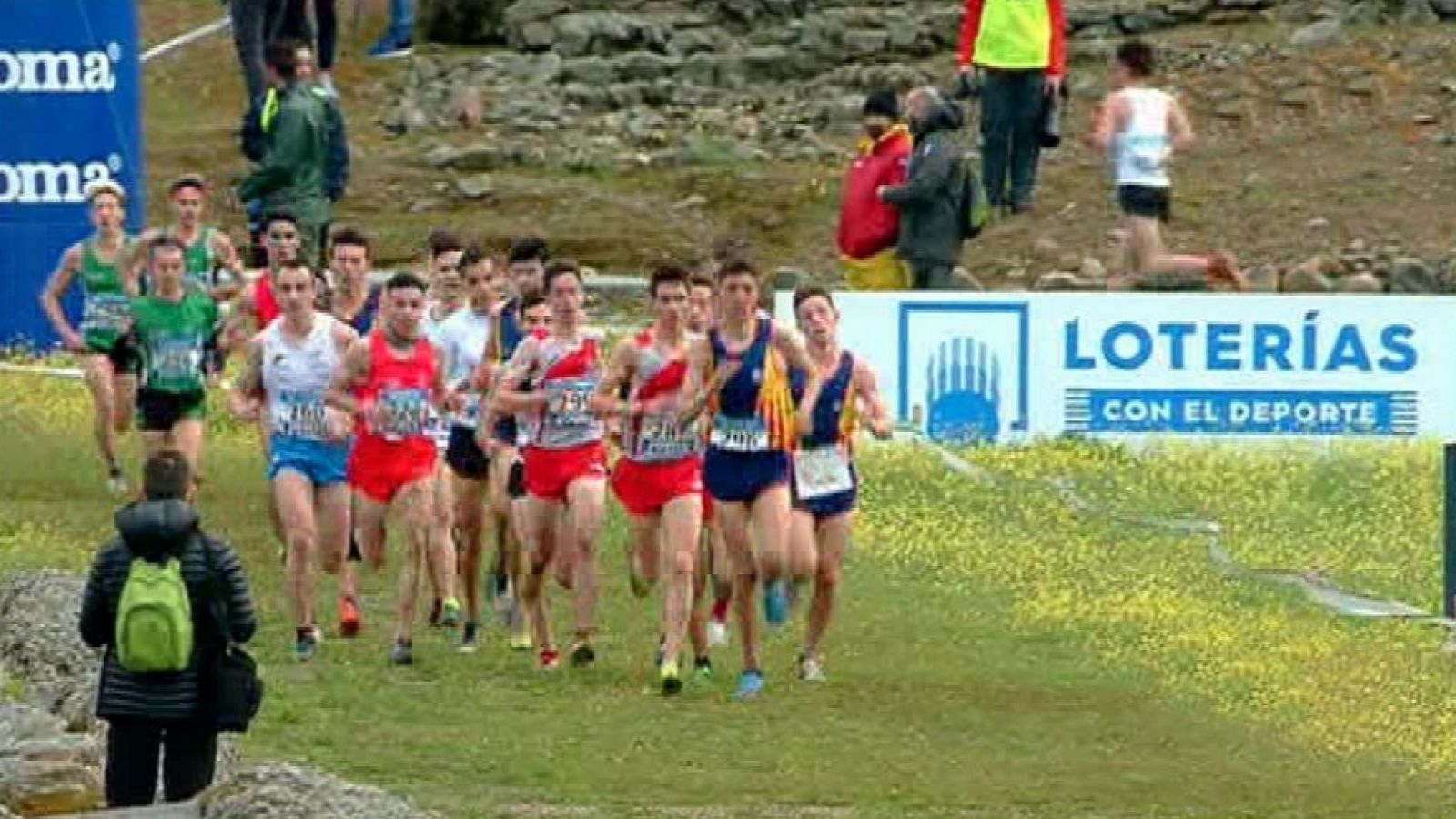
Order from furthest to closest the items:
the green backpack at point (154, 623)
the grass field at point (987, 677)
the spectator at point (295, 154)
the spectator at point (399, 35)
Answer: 1. the spectator at point (399, 35)
2. the spectator at point (295, 154)
3. the grass field at point (987, 677)
4. the green backpack at point (154, 623)

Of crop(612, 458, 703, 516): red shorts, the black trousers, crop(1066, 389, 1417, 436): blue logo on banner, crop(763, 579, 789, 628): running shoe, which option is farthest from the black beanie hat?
the black trousers

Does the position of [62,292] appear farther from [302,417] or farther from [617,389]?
[617,389]

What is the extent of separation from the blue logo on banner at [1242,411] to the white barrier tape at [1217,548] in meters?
1.06

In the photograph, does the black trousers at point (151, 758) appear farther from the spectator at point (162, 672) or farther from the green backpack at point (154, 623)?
the green backpack at point (154, 623)

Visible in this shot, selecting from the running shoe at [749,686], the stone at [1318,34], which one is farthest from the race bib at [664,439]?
the stone at [1318,34]

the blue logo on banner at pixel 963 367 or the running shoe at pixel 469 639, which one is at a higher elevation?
the blue logo on banner at pixel 963 367

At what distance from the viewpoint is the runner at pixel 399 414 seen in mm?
24547

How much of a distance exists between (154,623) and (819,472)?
6.59 metres

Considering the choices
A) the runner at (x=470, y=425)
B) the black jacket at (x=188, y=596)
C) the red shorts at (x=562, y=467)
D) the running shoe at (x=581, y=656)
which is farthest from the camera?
the runner at (x=470, y=425)

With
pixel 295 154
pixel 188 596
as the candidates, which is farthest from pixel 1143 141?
pixel 188 596

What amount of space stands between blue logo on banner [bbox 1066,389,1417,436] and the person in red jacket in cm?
182

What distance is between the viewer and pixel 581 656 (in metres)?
24.8

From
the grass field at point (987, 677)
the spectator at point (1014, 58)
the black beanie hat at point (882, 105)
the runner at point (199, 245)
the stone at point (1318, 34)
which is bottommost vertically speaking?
the grass field at point (987, 677)

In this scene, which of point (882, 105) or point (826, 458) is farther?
point (882, 105)
